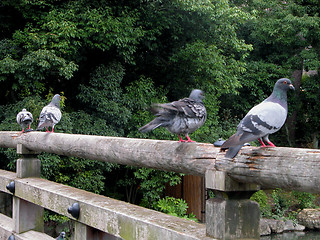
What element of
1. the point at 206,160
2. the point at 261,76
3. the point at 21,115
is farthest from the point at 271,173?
the point at 261,76

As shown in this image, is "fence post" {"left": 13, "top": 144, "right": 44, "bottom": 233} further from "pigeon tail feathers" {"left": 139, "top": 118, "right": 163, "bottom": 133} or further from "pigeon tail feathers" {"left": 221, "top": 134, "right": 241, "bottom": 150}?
"pigeon tail feathers" {"left": 221, "top": 134, "right": 241, "bottom": 150}

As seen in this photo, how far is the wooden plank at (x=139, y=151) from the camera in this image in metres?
1.81

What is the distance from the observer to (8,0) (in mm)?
9289

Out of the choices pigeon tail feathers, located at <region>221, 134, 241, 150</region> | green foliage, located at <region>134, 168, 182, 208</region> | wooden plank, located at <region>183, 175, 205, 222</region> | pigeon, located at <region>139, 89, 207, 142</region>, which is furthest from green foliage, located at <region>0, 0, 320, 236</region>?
pigeon tail feathers, located at <region>221, 134, 241, 150</region>

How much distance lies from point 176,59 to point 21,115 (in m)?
6.67

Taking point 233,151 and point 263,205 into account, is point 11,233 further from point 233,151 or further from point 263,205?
point 263,205

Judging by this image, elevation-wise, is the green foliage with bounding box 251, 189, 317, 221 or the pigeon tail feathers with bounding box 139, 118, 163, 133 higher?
the pigeon tail feathers with bounding box 139, 118, 163, 133

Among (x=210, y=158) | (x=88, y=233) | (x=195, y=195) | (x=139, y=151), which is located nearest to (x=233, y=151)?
(x=210, y=158)

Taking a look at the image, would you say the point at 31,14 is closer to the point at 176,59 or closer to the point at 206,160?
the point at 176,59

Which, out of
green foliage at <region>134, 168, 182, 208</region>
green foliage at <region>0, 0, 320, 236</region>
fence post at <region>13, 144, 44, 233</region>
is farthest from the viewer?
green foliage at <region>134, 168, 182, 208</region>

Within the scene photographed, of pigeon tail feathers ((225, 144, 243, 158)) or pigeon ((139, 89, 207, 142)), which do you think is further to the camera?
pigeon ((139, 89, 207, 142))

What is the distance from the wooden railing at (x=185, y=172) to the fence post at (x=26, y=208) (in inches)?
2.0

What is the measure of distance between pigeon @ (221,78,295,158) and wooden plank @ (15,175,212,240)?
44 cm

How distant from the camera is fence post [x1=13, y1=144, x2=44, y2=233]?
129 inches
